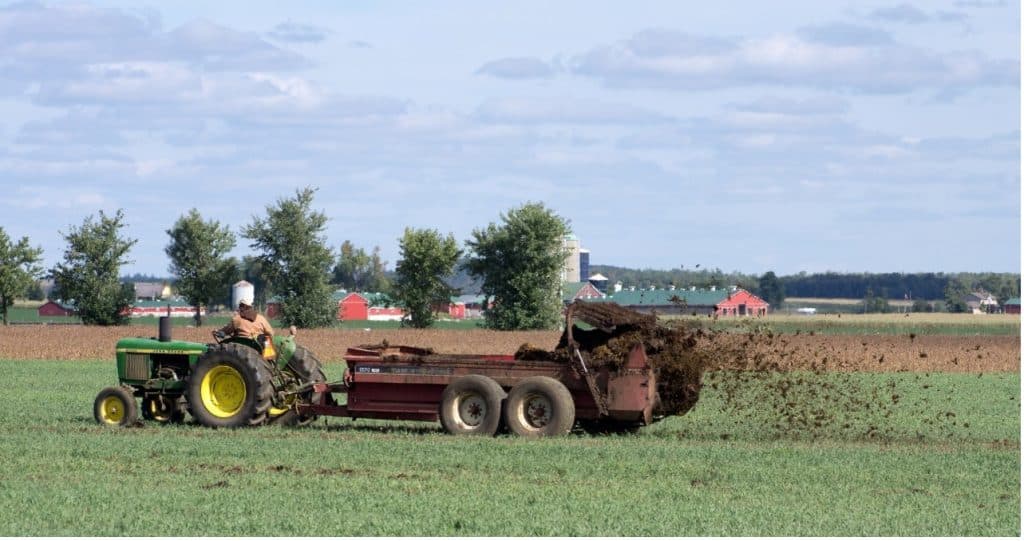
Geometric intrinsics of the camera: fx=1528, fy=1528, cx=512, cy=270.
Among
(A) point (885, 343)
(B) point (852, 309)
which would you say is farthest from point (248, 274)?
(A) point (885, 343)

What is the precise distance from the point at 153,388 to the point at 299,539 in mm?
10465

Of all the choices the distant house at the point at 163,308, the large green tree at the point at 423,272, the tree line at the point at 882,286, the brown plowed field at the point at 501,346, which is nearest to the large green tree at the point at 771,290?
the tree line at the point at 882,286

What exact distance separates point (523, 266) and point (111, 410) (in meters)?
64.0

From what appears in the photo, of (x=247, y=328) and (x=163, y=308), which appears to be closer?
(x=247, y=328)

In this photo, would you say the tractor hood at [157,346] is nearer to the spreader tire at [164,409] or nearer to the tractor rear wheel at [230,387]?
the tractor rear wheel at [230,387]

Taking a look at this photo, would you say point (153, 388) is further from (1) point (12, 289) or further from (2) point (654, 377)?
(1) point (12, 289)

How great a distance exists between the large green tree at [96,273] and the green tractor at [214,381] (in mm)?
67669

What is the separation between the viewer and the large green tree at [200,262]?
91.5 meters

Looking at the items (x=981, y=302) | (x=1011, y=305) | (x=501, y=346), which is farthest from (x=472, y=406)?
(x=981, y=302)

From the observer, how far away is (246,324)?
2017 cm

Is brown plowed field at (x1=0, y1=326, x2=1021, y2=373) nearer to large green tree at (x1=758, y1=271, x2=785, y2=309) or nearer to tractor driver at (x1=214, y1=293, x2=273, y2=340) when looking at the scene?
tractor driver at (x1=214, y1=293, x2=273, y2=340)

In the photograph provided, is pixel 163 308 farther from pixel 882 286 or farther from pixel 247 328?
pixel 247 328

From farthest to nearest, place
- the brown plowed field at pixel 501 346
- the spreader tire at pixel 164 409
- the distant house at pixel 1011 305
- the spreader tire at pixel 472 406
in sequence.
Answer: the distant house at pixel 1011 305 < the brown plowed field at pixel 501 346 < the spreader tire at pixel 164 409 < the spreader tire at pixel 472 406

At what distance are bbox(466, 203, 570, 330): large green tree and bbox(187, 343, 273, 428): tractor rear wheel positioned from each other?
206 ft
